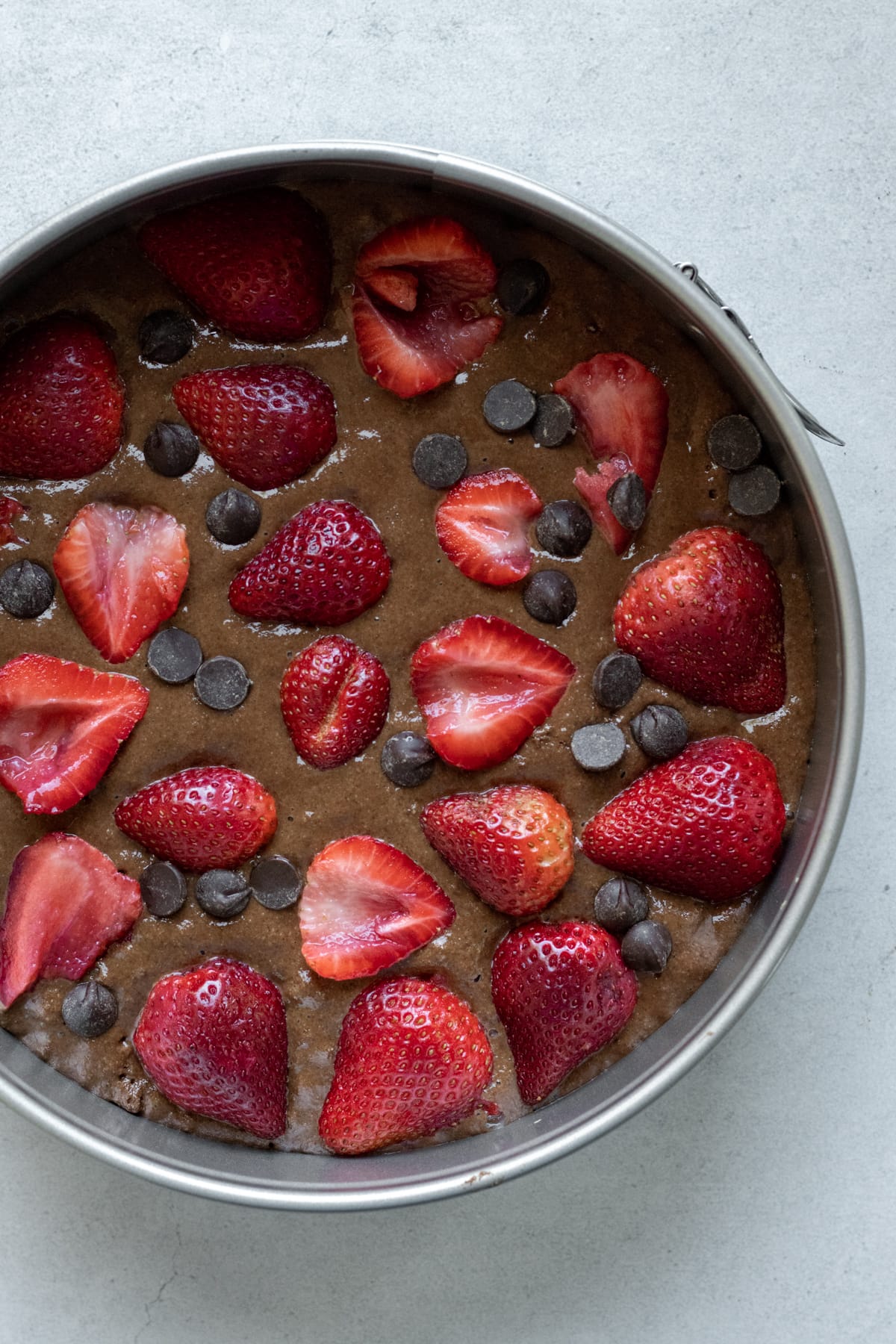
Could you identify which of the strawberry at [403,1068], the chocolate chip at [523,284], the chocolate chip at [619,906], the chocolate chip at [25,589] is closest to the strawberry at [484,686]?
the chocolate chip at [619,906]

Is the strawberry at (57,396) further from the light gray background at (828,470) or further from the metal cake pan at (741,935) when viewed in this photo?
the light gray background at (828,470)

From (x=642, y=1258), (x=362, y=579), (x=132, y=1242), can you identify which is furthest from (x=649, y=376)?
(x=132, y=1242)

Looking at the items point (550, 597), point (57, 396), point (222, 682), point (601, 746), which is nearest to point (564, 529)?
point (550, 597)

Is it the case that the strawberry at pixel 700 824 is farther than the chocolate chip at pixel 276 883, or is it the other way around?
the chocolate chip at pixel 276 883

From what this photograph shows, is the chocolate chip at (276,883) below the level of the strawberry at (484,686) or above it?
below

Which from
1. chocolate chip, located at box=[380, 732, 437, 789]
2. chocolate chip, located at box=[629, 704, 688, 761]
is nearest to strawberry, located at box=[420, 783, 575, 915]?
chocolate chip, located at box=[380, 732, 437, 789]

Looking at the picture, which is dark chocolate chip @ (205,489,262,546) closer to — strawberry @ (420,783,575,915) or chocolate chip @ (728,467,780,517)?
strawberry @ (420,783,575,915)

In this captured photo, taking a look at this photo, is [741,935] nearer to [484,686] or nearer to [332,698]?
[484,686]

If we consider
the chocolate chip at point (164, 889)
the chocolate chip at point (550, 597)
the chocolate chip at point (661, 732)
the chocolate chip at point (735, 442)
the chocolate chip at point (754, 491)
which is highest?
the chocolate chip at point (735, 442)
